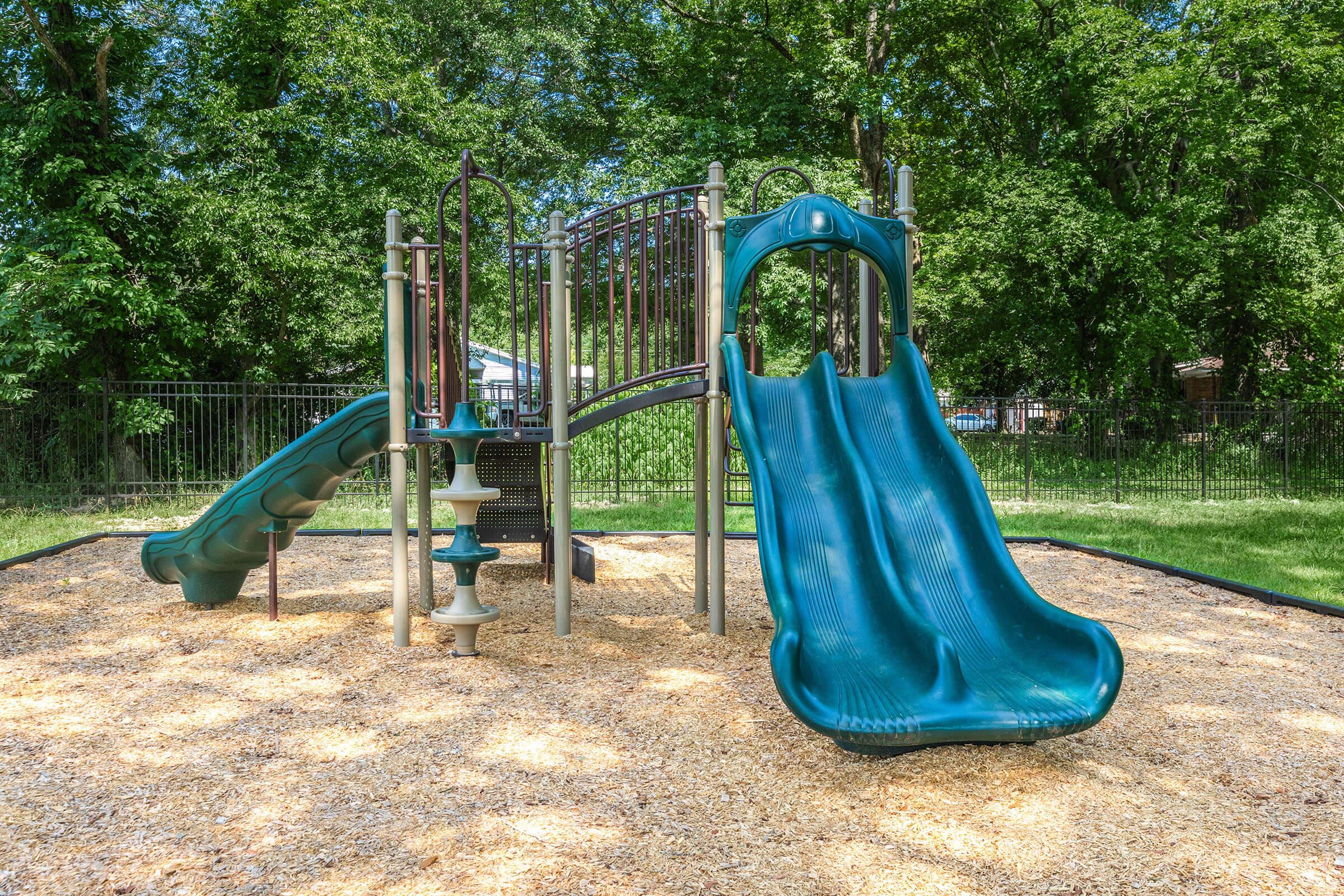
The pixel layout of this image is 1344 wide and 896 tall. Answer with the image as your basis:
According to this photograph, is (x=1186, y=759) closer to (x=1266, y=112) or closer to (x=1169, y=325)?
(x=1169, y=325)

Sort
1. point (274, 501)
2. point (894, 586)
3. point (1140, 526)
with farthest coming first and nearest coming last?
point (1140, 526)
point (274, 501)
point (894, 586)

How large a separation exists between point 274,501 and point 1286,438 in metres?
16.4

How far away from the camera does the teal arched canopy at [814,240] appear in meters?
5.09

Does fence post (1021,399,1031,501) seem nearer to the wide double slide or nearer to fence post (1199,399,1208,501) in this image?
fence post (1199,399,1208,501)

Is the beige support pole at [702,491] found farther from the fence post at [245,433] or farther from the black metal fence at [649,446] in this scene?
the fence post at [245,433]

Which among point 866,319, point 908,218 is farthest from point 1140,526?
point 908,218

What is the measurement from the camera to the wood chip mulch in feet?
8.16

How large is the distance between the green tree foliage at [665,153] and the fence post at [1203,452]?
6.22 feet

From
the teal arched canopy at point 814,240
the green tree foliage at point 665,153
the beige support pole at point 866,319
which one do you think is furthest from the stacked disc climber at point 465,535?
the green tree foliage at point 665,153

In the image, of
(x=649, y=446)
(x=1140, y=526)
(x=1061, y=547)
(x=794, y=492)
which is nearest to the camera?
(x=794, y=492)

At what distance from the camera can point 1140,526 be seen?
1098 cm

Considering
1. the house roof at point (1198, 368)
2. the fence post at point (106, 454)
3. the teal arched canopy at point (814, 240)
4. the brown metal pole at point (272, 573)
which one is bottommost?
the brown metal pole at point (272, 573)

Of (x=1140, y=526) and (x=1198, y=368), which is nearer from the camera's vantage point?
(x=1140, y=526)

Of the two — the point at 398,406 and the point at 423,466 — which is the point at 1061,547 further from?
the point at 398,406
